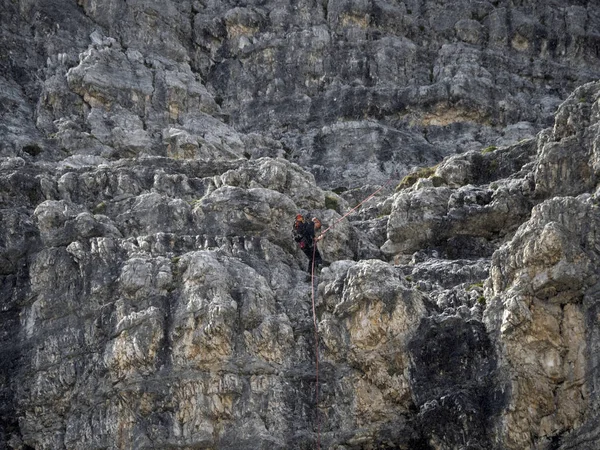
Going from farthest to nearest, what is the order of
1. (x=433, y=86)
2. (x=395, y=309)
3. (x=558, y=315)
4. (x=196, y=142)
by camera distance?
(x=433, y=86), (x=196, y=142), (x=395, y=309), (x=558, y=315)

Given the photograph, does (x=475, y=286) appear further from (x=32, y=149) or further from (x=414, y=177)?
(x=32, y=149)

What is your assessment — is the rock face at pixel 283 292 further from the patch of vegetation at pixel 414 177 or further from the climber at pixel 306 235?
the climber at pixel 306 235

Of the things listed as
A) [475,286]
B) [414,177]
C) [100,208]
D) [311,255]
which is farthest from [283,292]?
[414,177]

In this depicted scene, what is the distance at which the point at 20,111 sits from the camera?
70562mm

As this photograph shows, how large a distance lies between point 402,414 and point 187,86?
38.0 m

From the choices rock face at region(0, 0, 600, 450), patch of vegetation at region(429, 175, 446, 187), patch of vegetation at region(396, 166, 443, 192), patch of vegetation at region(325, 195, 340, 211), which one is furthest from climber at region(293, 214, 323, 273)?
patch of vegetation at region(396, 166, 443, 192)

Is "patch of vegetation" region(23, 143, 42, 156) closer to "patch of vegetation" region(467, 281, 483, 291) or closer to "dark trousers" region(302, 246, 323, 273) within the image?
"dark trousers" region(302, 246, 323, 273)

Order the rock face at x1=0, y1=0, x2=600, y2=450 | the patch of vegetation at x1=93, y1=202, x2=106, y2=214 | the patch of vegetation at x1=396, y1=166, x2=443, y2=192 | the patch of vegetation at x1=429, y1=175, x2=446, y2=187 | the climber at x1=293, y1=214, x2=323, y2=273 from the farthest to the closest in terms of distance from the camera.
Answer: the patch of vegetation at x1=396, y1=166, x2=443, y2=192 < the patch of vegetation at x1=429, y1=175, x2=446, y2=187 < the patch of vegetation at x1=93, y1=202, x2=106, y2=214 < the climber at x1=293, y1=214, x2=323, y2=273 < the rock face at x1=0, y1=0, x2=600, y2=450

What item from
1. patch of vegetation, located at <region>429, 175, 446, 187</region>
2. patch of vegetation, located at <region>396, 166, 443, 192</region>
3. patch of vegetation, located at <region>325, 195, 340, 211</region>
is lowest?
patch of vegetation, located at <region>325, 195, 340, 211</region>

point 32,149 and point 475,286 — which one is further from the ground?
point 32,149

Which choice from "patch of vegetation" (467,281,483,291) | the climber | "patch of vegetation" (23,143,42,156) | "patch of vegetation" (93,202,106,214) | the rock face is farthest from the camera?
"patch of vegetation" (23,143,42,156)

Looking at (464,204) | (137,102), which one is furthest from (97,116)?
(464,204)

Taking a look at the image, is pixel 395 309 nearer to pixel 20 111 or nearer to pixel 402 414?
pixel 402 414

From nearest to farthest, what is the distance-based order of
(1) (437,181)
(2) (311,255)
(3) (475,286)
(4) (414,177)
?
(3) (475,286), (2) (311,255), (1) (437,181), (4) (414,177)
